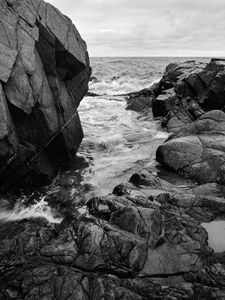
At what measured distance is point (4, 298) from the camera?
653 cm

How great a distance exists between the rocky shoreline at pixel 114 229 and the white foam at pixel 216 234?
0.08 metres

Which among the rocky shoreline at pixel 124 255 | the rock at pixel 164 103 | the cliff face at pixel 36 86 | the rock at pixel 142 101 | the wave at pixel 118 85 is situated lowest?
the wave at pixel 118 85

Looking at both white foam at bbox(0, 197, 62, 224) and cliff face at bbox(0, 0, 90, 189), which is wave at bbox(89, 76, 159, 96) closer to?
cliff face at bbox(0, 0, 90, 189)

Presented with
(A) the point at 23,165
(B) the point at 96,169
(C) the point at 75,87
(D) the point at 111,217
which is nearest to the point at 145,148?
(B) the point at 96,169

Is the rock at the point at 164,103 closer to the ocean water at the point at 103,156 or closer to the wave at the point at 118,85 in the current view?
the ocean water at the point at 103,156

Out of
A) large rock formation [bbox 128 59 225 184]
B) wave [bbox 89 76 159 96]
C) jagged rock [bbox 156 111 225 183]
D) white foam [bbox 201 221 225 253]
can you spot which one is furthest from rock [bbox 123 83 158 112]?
white foam [bbox 201 221 225 253]

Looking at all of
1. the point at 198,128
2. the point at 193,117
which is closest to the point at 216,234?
the point at 198,128

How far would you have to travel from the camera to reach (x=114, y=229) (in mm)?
8047

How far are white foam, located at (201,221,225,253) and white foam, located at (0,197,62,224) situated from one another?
17.5 feet

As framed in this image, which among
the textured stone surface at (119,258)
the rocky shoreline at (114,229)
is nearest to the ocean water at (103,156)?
the rocky shoreline at (114,229)

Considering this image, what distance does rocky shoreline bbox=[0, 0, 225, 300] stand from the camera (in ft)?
22.1

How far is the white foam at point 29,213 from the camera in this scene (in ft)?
37.0

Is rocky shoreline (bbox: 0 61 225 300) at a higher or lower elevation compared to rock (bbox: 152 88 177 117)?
higher

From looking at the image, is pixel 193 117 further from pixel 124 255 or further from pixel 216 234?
pixel 124 255
